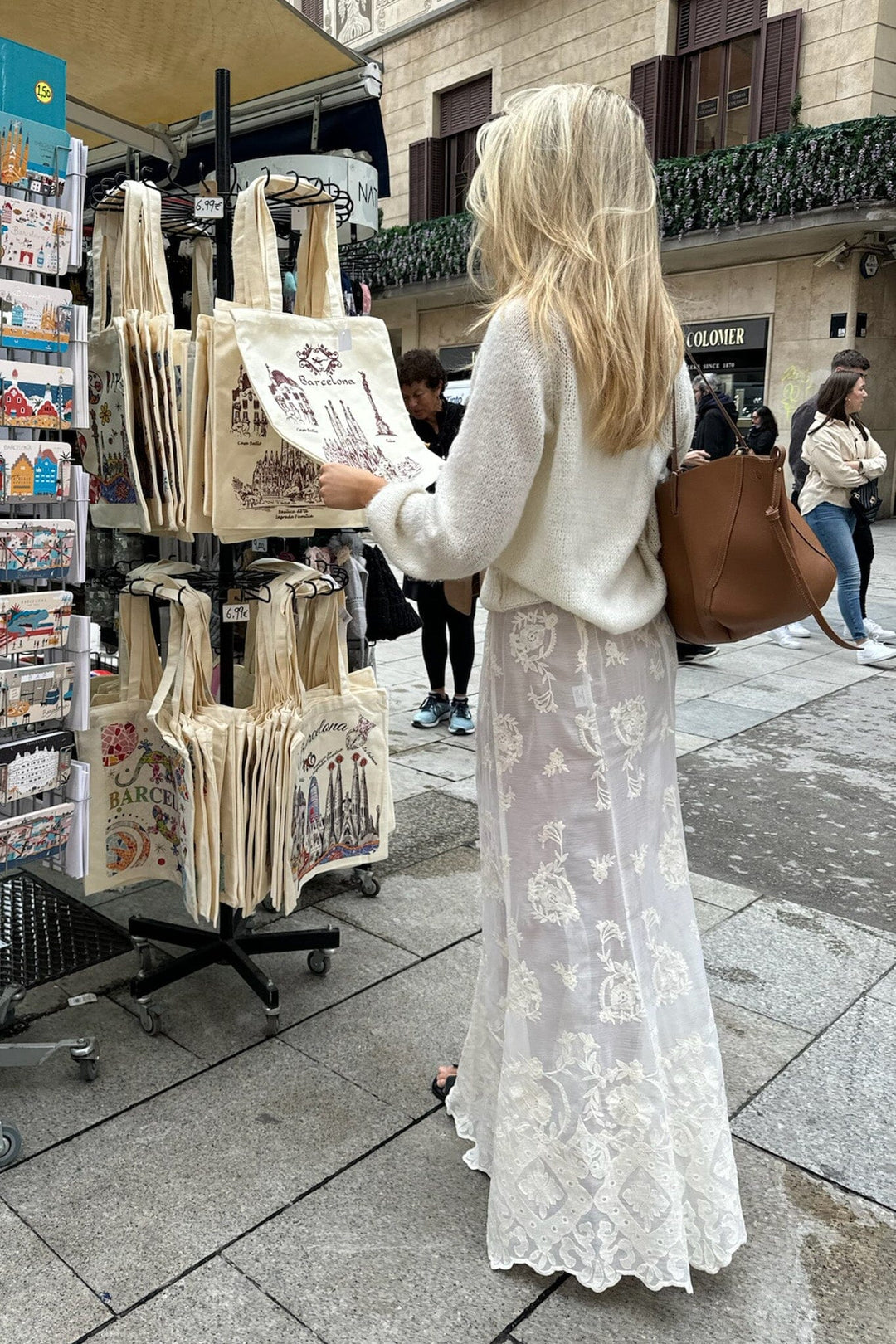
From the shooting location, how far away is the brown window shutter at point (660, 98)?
1733 cm

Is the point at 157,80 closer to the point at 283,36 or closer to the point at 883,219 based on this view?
the point at 283,36

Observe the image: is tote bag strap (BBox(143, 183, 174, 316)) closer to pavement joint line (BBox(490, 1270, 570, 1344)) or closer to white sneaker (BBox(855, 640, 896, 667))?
pavement joint line (BBox(490, 1270, 570, 1344))

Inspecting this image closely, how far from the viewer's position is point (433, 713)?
5.89 m

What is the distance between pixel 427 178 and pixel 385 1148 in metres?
21.9

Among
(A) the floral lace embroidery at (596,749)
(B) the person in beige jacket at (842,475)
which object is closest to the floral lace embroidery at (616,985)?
(A) the floral lace embroidery at (596,749)

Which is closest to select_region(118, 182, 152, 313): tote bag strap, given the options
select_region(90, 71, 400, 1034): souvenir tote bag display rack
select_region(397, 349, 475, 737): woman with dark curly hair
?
select_region(90, 71, 400, 1034): souvenir tote bag display rack

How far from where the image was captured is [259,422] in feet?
8.68

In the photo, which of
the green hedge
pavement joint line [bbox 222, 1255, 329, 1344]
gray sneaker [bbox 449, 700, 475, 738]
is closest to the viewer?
pavement joint line [bbox 222, 1255, 329, 1344]

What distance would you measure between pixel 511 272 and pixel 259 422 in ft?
3.18

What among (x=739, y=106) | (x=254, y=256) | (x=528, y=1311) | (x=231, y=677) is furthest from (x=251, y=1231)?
(x=739, y=106)

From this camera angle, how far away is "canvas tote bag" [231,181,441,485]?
2314 millimetres

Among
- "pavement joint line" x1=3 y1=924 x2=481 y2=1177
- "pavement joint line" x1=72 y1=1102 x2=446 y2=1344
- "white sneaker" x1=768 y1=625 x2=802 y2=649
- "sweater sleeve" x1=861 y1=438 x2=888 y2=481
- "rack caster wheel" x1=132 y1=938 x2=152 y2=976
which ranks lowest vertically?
"pavement joint line" x1=72 y1=1102 x2=446 y2=1344

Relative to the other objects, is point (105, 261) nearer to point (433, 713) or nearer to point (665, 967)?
point (665, 967)

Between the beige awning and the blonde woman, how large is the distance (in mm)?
2363
